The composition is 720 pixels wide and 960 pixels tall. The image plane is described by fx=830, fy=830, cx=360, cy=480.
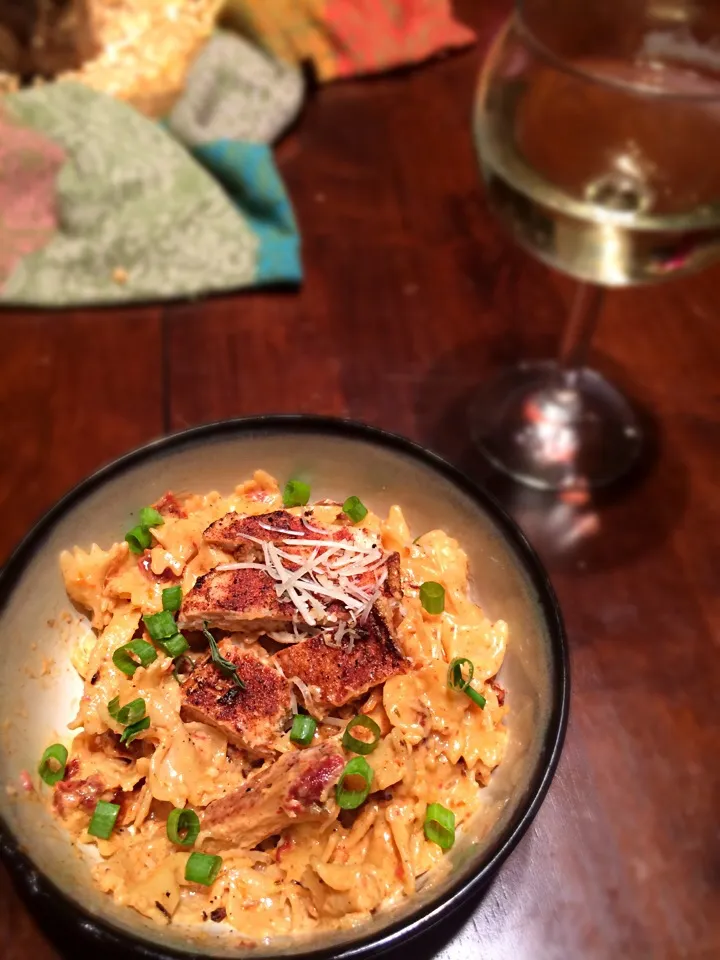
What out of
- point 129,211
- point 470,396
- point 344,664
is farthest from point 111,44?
point 344,664

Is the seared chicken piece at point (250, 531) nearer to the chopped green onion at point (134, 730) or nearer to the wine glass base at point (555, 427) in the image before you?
the chopped green onion at point (134, 730)

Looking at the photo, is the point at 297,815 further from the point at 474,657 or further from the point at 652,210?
the point at 652,210

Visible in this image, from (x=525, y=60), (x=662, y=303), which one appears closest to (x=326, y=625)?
(x=525, y=60)

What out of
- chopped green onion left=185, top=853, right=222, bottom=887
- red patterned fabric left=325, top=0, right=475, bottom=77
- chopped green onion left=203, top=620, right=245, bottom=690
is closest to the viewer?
chopped green onion left=185, top=853, right=222, bottom=887

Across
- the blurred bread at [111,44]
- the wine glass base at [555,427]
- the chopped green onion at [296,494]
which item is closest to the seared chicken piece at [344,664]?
the chopped green onion at [296,494]

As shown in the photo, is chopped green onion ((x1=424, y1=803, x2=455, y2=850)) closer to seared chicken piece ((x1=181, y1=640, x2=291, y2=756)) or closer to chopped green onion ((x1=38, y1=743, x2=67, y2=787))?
seared chicken piece ((x1=181, y1=640, x2=291, y2=756))

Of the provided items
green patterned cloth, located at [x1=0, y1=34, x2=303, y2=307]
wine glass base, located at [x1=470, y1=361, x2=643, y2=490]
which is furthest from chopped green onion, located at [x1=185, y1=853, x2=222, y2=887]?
green patterned cloth, located at [x1=0, y1=34, x2=303, y2=307]
